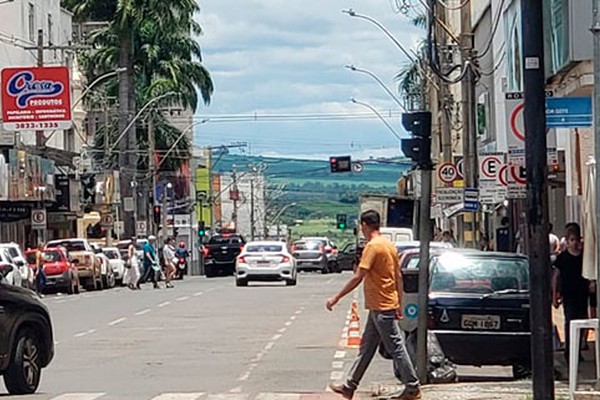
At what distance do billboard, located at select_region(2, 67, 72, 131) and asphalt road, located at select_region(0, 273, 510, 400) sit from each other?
16855 mm

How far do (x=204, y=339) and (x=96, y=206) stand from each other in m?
53.3

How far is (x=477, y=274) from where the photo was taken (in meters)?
16.9

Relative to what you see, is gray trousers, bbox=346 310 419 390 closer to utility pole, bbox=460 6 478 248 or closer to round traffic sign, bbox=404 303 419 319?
round traffic sign, bbox=404 303 419 319

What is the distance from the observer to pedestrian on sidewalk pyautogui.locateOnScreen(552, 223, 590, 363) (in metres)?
18.4

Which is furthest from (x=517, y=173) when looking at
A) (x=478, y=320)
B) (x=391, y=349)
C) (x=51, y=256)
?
(x=51, y=256)

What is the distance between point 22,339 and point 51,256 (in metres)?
32.0

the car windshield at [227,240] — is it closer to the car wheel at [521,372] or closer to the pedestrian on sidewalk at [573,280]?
the pedestrian on sidewalk at [573,280]

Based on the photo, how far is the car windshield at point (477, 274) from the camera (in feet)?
54.7

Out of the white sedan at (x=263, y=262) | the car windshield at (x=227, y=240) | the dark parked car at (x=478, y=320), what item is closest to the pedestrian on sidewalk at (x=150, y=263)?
the white sedan at (x=263, y=262)

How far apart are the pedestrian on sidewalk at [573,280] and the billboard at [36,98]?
1378 inches

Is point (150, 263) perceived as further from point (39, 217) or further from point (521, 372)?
point (521, 372)

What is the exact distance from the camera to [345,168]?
206ft

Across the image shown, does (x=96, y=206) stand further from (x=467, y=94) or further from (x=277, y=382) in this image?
(x=277, y=382)

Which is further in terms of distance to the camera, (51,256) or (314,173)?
(314,173)
